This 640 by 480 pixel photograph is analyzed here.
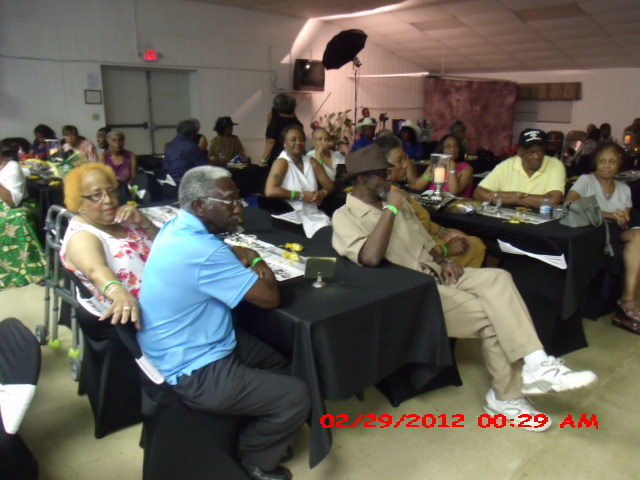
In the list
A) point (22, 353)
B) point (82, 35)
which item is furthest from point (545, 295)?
point (82, 35)

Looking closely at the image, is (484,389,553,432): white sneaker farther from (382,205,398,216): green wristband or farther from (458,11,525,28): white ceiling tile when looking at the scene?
(458,11,525,28): white ceiling tile

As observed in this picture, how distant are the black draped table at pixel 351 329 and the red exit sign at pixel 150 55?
19.0 feet

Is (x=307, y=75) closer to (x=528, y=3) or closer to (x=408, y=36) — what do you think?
(x=408, y=36)

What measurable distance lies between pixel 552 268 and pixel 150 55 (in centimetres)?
596

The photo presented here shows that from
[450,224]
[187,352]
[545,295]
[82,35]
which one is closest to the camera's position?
[187,352]

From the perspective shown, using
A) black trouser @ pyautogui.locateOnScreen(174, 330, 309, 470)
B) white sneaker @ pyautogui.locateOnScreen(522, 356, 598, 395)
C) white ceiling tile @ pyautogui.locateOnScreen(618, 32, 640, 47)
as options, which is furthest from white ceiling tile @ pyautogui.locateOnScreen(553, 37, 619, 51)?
black trouser @ pyautogui.locateOnScreen(174, 330, 309, 470)

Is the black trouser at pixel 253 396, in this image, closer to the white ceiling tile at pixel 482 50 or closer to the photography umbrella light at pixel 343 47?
the photography umbrella light at pixel 343 47

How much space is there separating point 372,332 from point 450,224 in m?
1.44

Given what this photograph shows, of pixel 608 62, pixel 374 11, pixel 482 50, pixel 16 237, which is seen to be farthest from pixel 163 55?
pixel 608 62

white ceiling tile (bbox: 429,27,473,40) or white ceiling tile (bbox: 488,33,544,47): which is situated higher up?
white ceiling tile (bbox: 429,27,473,40)

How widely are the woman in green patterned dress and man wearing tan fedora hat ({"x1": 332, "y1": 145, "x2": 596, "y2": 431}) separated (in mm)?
2561

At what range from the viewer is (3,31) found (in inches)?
218

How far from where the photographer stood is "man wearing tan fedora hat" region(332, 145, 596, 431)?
191 centimetres

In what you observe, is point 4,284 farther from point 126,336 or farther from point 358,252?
point 358,252
